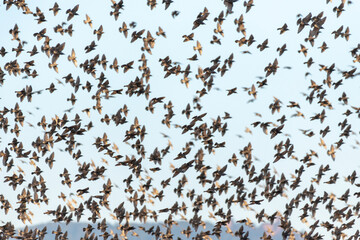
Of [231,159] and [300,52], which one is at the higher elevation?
[300,52]

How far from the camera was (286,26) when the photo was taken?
2201 inches

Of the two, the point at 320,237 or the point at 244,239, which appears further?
the point at 320,237

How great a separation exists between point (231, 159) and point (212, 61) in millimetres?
10136

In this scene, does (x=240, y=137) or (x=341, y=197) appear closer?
(x=240, y=137)

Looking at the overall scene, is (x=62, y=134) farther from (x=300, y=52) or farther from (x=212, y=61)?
(x=300, y=52)

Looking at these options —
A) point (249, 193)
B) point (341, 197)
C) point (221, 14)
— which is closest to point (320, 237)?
point (341, 197)

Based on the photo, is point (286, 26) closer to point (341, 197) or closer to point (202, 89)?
point (202, 89)

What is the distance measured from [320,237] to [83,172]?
83.6 feet

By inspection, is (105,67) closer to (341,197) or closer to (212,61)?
(212,61)

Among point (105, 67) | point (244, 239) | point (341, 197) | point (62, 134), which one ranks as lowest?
point (244, 239)

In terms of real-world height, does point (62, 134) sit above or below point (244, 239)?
above

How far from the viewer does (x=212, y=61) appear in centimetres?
5709

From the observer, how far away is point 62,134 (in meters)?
57.3

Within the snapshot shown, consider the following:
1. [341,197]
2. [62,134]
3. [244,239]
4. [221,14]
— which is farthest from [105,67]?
[341,197]
